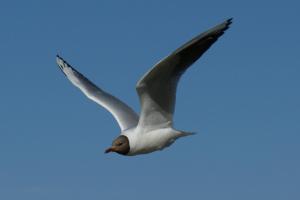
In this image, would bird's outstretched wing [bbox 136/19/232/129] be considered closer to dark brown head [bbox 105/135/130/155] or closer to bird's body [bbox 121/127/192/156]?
bird's body [bbox 121/127/192/156]

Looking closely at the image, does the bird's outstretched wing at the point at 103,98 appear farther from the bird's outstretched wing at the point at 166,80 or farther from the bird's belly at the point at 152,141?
the bird's outstretched wing at the point at 166,80

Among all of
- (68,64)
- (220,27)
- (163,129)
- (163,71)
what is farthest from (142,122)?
(68,64)

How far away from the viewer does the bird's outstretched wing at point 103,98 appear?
1257cm

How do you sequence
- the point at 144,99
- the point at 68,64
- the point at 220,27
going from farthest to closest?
the point at 68,64
the point at 144,99
the point at 220,27

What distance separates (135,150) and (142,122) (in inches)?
16.8

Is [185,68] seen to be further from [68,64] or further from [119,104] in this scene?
[68,64]

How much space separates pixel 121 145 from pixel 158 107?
83 cm

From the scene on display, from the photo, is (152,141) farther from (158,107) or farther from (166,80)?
(166,80)

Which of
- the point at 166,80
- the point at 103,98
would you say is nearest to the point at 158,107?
the point at 166,80

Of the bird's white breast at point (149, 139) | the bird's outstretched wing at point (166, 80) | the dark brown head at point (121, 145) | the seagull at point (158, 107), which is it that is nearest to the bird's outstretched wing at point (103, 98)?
the seagull at point (158, 107)

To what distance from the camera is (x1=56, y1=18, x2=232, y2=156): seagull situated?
9.88 meters

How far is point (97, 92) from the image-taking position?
45.8 ft

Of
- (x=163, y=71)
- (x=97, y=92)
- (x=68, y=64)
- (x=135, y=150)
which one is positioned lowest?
(x=135, y=150)

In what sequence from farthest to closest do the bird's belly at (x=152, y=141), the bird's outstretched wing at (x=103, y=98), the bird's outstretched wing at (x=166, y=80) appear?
the bird's outstretched wing at (x=103, y=98)
the bird's belly at (x=152, y=141)
the bird's outstretched wing at (x=166, y=80)
